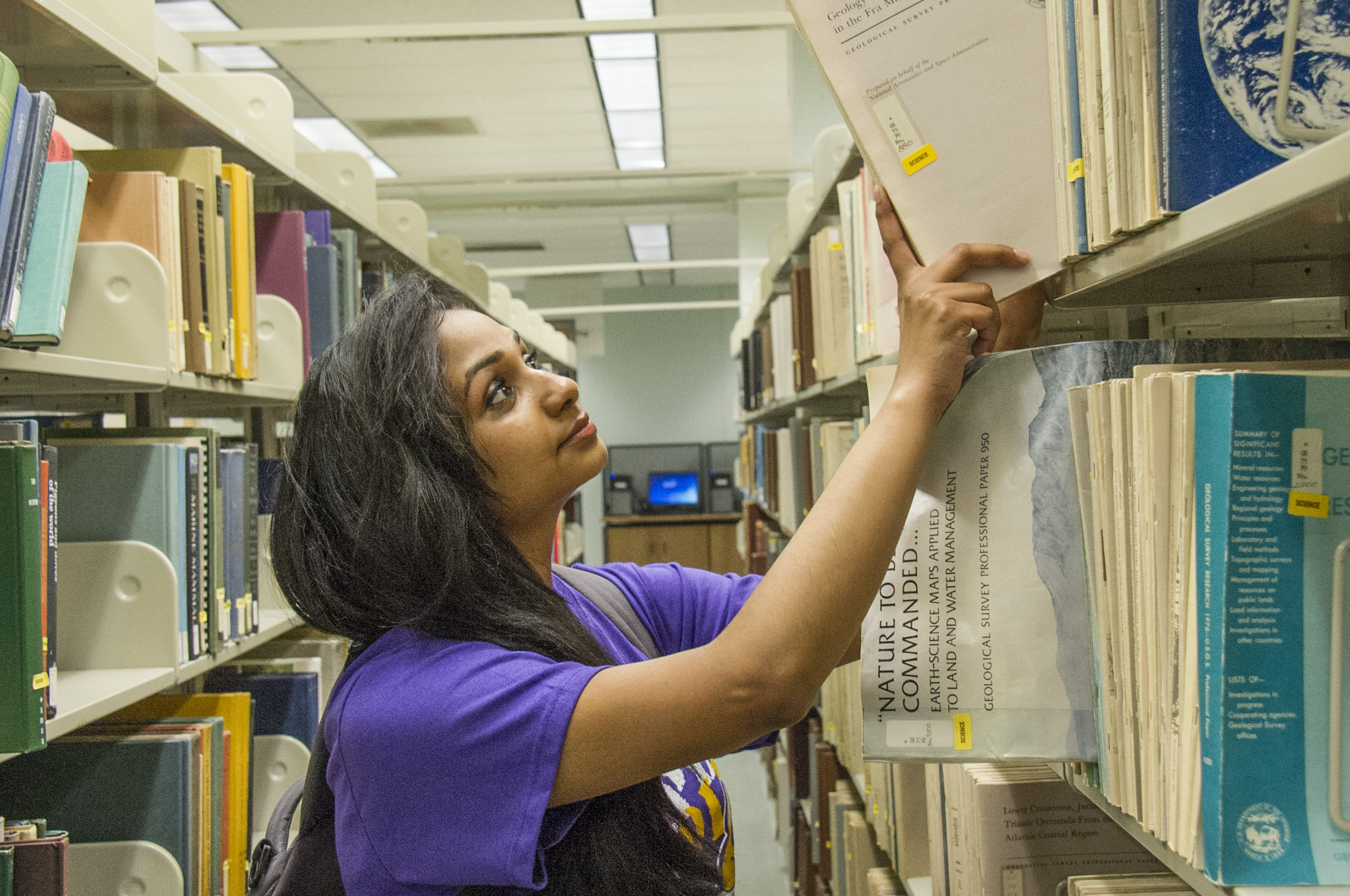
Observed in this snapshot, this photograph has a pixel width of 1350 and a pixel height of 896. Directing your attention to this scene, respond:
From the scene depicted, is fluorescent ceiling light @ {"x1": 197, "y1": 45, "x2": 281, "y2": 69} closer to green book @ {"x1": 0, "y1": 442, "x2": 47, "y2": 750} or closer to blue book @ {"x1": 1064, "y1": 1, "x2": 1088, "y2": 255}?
green book @ {"x1": 0, "y1": 442, "x2": 47, "y2": 750}

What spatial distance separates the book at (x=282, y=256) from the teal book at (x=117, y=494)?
0.65 metres

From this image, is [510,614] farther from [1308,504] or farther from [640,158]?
[640,158]

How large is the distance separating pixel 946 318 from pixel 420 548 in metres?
0.52

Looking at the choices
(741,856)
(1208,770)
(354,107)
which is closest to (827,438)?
(1208,770)

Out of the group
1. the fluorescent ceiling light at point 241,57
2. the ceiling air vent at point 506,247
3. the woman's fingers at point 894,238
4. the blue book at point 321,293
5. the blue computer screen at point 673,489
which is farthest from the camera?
the blue computer screen at point 673,489

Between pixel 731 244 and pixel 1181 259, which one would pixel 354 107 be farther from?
pixel 1181 259

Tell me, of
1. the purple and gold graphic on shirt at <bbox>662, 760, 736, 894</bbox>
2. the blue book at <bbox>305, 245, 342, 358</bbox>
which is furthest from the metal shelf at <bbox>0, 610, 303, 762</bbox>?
the blue book at <bbox>305, 245, 342, 358</bbox>

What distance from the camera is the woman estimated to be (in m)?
0.78

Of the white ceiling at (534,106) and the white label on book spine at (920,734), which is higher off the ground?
the white ceiling at (534,106)

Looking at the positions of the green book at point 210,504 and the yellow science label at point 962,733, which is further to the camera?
the green book at point 210,504

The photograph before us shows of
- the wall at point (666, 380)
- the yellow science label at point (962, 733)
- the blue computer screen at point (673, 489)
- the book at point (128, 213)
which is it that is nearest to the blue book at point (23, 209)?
the book at point (128, 213)

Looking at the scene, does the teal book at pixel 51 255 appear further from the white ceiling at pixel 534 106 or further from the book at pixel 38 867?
the white ceiling at pixel 534 106

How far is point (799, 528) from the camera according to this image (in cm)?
92

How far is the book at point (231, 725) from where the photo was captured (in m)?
1.64
